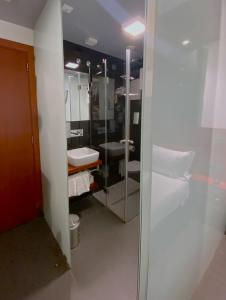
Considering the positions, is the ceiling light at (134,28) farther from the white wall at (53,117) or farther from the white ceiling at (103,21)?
the white wall at (53,117)

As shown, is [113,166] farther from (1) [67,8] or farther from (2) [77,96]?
(1) [67,8]

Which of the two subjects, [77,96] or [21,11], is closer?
[21,11]

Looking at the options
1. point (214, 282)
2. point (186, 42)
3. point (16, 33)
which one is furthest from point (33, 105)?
point (214, 282)

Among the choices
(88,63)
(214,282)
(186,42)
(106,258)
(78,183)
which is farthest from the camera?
(88,63)

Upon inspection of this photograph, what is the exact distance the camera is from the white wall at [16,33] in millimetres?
1895

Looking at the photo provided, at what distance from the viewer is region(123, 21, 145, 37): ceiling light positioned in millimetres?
1947

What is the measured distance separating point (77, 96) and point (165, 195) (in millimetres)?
2152

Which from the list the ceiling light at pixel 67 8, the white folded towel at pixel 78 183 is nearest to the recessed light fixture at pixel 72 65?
the ceiling light at pixel 67 8

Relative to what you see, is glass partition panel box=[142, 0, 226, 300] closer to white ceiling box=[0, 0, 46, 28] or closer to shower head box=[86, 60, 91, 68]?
white ceiling box=[0, 0, 46, 28]

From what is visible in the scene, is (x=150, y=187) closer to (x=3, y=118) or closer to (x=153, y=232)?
(x=153, y=232)

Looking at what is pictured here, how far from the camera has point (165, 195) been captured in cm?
96

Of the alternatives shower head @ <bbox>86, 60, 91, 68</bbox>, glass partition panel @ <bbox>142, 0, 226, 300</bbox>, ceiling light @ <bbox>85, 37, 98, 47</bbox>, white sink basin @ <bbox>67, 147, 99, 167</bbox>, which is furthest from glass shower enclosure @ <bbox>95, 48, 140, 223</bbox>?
glass partition panel @ <bbox>142, 0, 226, 300</bbox>

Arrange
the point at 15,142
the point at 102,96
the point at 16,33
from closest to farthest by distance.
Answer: the point at 16,33, the point at 15,142, the point at 102,96

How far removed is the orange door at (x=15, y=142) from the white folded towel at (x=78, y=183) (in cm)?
54
